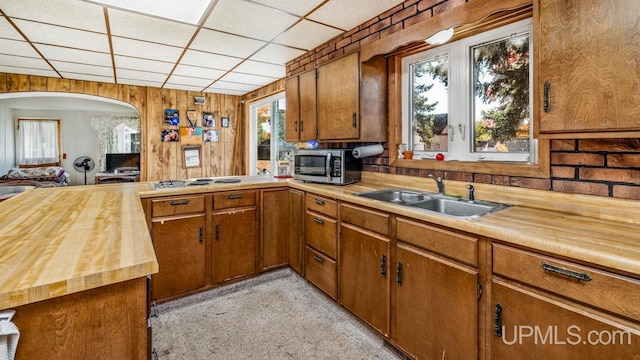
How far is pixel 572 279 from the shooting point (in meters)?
1.10

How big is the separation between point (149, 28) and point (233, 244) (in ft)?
6.67

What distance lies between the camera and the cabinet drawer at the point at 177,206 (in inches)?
94.1

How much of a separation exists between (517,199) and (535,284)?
749mm

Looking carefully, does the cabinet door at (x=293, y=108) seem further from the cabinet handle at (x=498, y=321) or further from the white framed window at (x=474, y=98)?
the cabinet handle at (x=498, y=321)

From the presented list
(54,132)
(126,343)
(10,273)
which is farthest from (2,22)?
(54,132)

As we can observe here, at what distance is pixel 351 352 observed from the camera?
1914 millimetres

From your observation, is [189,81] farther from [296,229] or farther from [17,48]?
[296,229]

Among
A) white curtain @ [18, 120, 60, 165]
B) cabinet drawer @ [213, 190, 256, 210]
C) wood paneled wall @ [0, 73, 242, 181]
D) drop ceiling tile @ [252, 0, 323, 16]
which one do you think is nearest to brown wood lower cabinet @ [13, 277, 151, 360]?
cabinet drawer @ [213, 190, 256, 210]

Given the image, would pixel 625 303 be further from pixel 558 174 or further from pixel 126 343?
pixel 126 343

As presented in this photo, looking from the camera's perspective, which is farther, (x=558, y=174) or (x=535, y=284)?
(x=558, y=174)

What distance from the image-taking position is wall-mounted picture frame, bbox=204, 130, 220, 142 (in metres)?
5.57

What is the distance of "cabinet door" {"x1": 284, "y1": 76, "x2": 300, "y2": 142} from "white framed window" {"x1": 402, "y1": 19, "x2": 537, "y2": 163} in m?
1.20

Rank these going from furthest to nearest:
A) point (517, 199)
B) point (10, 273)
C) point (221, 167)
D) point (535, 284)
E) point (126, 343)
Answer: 1. point (221, 167)
2. point (517, 199)
3. point (535, 284)
4. point (126, 343)
5. point (10, 273)

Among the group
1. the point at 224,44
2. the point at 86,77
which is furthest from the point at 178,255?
the point at 86,77
